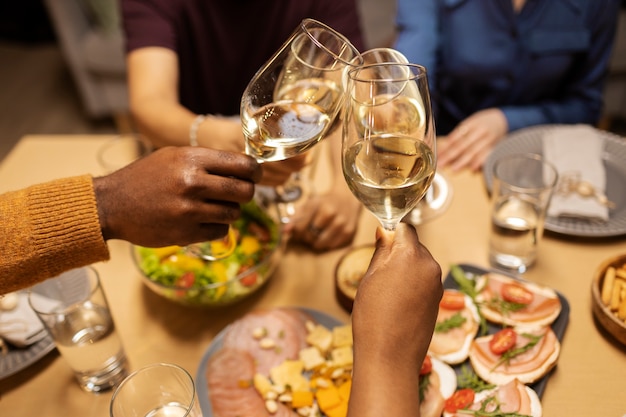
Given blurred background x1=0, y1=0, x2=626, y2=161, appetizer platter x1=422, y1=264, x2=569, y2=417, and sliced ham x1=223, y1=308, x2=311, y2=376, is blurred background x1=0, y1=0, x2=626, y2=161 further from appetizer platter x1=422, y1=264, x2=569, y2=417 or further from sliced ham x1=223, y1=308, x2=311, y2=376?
sliced ham x1=223, y1=308, x2=311, y2=376

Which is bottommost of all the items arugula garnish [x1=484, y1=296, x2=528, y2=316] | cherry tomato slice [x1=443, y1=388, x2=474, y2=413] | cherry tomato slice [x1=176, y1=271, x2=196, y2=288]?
cherry tomato slice [x1=443, y1=388, x2=474, y2=413]

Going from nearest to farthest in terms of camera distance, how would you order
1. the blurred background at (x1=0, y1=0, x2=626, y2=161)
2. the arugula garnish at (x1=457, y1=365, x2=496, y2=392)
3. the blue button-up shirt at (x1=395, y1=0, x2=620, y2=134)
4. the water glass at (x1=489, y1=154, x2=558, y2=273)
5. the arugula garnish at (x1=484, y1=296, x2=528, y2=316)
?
the arugula garnish at (x1=457, y1=365, x2=496, y2=392) → the arugula garnish at (x1=484, y1=296, x2=528, y2=316) → the water glass at (x1=489, y1=154, x2=558, y2=273) → the blue button-up shirt at (x1=395, y1=0, x2=620, y2=134) → the blurred background at (x1=0, y1=0, x2=626, y2=161)

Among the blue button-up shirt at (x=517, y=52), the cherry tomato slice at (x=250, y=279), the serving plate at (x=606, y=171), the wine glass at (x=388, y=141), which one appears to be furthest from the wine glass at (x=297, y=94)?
the blue button-up shirt at (x=517, y=52)

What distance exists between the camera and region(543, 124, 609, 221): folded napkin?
1183 mm

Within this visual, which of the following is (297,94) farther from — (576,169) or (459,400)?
(576,169)

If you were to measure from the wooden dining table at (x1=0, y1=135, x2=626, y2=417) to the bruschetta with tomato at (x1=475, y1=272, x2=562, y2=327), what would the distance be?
0.18ft

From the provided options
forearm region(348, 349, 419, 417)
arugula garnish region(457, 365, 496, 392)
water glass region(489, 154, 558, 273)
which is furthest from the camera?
water glass region(489, 154, 558, 273)

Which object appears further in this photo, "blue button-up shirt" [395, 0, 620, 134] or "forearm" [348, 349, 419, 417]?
"blue button-up shirt" [395, 0, 620, 134]

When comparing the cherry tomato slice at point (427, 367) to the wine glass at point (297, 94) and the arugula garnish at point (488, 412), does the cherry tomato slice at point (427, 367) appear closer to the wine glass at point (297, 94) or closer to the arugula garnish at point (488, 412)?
the arugula garnish at point (488, 412)

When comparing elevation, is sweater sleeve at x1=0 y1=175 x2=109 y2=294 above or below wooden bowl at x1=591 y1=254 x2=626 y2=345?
above

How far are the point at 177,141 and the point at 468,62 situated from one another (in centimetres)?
97

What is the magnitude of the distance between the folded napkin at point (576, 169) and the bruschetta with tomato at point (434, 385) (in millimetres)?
488

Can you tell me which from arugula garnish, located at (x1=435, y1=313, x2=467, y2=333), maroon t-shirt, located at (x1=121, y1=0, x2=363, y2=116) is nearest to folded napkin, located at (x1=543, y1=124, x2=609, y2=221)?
arugula garnish, located at (x1=435, y1=313, x2=467, y2=333)

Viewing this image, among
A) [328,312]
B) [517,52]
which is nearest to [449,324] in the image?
[328,312]
